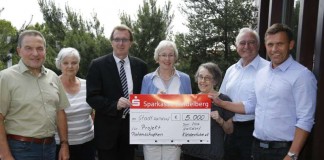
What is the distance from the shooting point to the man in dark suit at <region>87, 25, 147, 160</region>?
4016 millimetres

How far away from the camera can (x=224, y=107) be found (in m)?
3.64

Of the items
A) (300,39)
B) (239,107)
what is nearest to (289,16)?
(300,39)

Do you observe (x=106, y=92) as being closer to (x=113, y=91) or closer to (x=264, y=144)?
(x=113, y=91)

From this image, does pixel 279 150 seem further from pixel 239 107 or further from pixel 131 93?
pixel 131 93

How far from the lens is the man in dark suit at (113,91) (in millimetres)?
4016

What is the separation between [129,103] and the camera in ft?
12.4

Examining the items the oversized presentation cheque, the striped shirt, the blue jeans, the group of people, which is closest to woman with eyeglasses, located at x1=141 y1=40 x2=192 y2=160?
the group of people

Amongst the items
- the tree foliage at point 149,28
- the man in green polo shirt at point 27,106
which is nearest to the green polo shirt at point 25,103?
the man in green polo shirt at point 27,106

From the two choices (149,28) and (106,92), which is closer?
(106,92)

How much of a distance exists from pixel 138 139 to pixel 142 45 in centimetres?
755

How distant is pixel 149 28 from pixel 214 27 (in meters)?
2.39

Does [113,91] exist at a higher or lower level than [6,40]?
lower

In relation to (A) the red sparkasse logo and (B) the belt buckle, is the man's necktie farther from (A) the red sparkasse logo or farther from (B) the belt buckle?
(B) the belt buckle

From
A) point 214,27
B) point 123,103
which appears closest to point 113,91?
point 123,103
